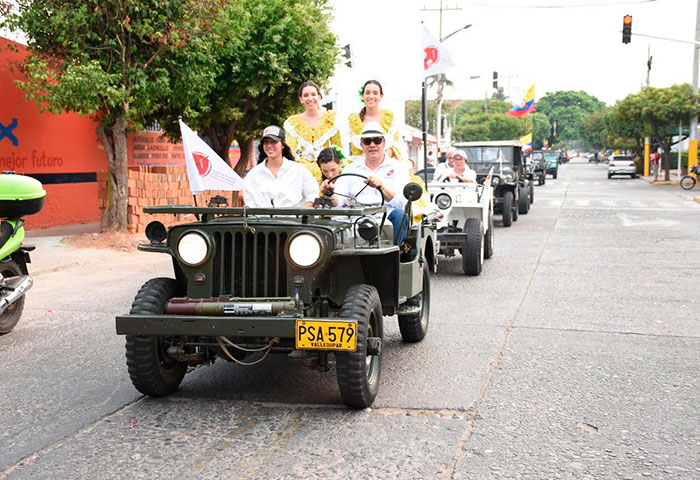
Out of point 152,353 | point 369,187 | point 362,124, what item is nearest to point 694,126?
point 362,124

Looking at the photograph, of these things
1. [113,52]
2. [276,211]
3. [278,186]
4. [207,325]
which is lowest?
[207,325]

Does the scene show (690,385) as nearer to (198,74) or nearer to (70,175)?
(198,74)

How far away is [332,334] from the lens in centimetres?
446

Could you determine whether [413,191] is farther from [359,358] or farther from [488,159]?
[488,159]

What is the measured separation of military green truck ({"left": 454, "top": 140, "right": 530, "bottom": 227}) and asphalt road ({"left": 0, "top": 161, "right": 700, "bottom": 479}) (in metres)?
9.09

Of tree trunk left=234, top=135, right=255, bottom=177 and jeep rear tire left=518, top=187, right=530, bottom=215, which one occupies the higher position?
tree trunk left=234, top=135, right=255, bottom=177

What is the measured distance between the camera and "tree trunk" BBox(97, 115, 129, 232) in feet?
46.6

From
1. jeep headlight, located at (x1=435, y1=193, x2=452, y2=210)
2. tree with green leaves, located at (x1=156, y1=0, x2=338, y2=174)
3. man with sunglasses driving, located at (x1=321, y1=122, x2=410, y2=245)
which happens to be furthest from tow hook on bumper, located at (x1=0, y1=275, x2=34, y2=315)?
tree with green leaves, located at (x1=156, y1=0, x2=338, y2=174)

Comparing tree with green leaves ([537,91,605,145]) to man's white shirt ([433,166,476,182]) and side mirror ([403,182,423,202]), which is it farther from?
side mirror ([403,182,423,202])

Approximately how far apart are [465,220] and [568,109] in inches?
6024

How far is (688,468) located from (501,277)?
6684 millimetres

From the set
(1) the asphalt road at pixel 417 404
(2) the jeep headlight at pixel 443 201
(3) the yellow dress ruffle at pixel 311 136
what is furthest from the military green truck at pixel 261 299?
(2) the jeep headlight at pixel 443 201

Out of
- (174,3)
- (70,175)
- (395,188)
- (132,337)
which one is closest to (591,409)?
(395,188)

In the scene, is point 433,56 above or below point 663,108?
below
